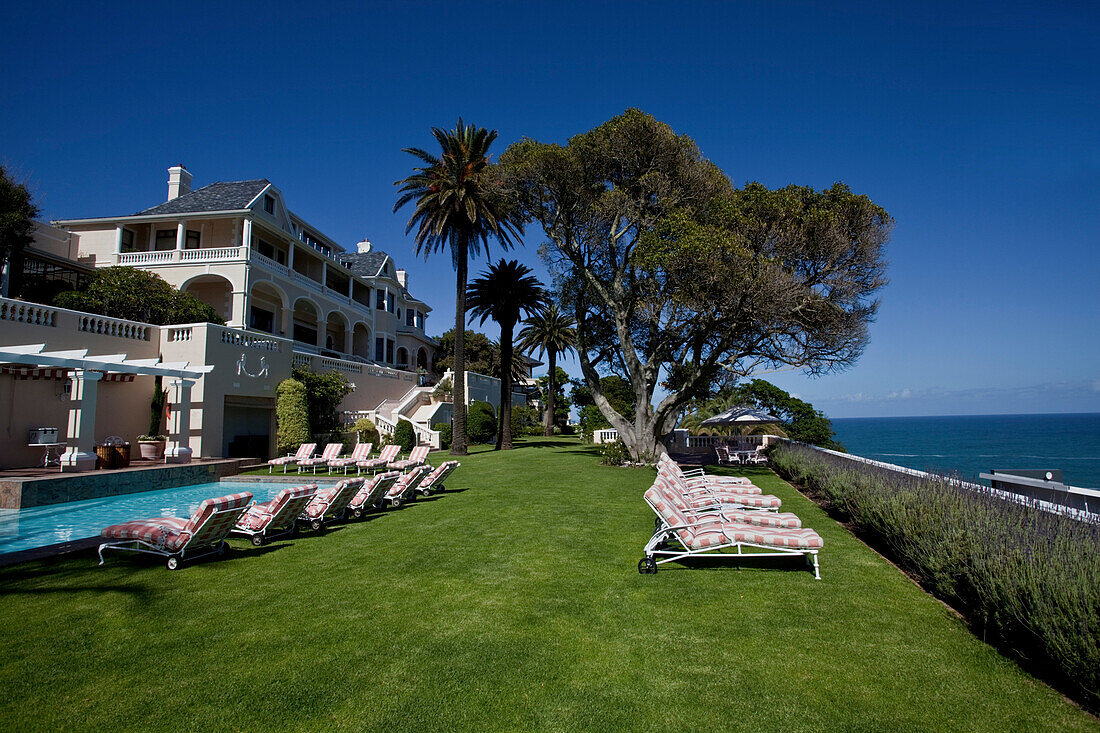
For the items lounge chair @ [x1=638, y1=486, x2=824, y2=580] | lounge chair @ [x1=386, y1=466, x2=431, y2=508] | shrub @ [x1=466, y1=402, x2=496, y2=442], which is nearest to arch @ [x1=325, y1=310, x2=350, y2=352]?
shrub @ [x1=466, y1=402, x2=496, y2=442]

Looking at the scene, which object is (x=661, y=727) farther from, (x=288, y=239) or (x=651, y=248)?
(x=288, y=239)

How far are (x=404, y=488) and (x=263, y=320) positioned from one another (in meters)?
24.5

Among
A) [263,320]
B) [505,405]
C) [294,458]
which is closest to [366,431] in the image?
[294,458]

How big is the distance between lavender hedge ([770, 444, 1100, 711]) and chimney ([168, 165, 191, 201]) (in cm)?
3809

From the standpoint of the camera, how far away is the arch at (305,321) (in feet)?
116

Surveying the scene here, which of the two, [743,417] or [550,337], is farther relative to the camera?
[550,337]

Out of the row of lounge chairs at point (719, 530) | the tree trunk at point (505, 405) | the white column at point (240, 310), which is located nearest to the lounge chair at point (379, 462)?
the tree trunk at point (505, 405)

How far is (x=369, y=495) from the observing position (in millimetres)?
11406

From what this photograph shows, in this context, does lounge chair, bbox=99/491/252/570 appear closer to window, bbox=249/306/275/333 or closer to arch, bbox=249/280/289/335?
arch, bbox=249/280/289/335

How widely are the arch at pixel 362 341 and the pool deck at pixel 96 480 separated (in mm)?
24021

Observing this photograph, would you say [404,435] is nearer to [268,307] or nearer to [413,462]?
[413,462]

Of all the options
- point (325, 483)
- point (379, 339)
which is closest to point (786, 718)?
point (325, 483)

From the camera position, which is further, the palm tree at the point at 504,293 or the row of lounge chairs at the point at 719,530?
the palm tree at the point at 504,293

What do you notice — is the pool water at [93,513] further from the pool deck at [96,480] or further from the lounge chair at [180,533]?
the lounge chair at [180,533]
